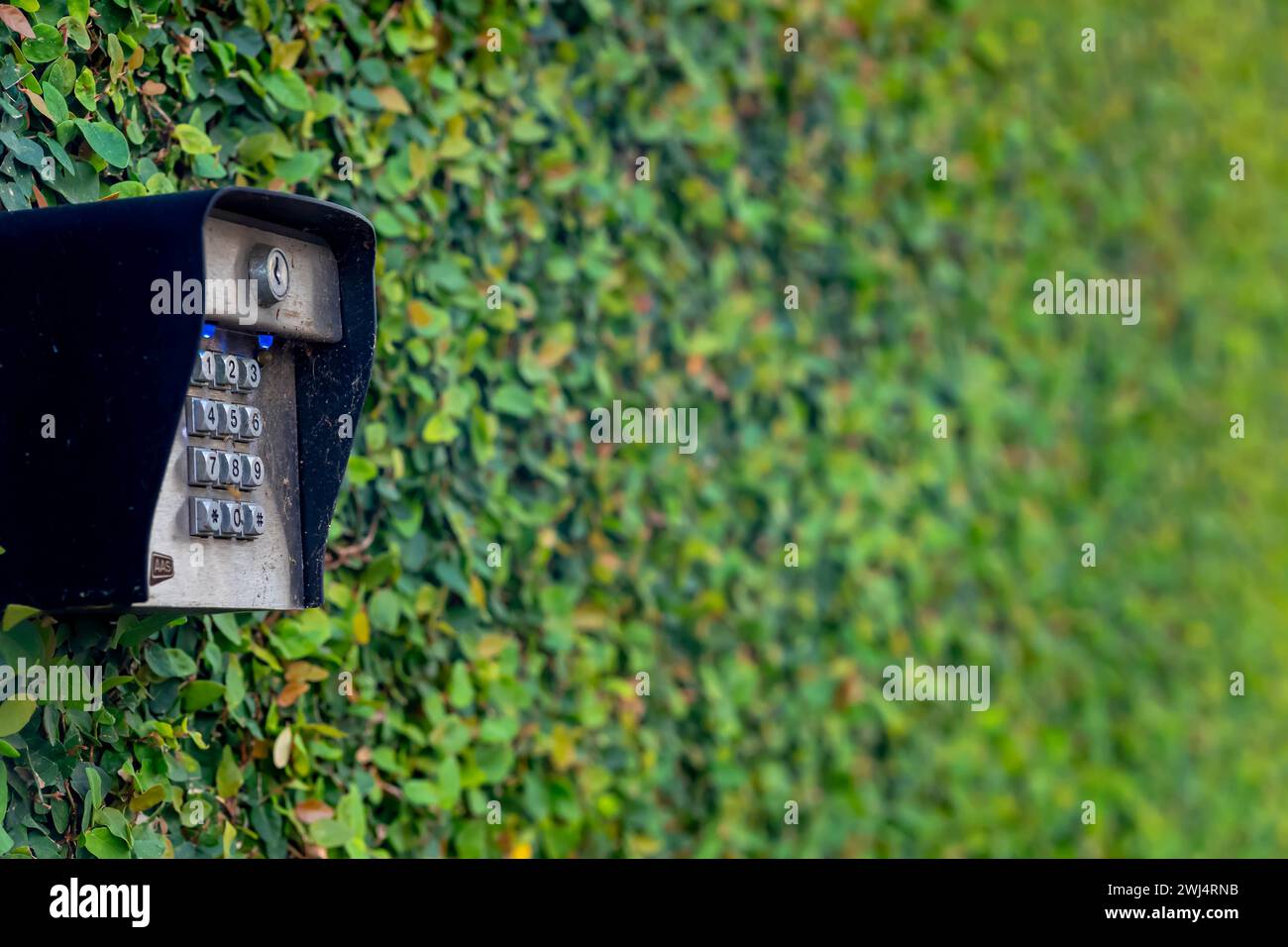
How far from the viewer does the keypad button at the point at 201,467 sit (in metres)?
1.54

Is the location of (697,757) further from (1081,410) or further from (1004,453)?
(1081,410)

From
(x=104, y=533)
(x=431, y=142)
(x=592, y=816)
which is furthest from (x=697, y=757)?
(x=104, y=533)

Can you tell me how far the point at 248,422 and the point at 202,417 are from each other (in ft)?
0.28

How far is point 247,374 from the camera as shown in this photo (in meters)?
1.64

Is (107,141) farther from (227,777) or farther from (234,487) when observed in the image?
(227,777)

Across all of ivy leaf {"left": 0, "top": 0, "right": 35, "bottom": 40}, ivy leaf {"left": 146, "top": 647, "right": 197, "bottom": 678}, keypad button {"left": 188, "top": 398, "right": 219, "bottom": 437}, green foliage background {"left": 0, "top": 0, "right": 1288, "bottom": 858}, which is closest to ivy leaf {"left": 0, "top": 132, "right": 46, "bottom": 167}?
green foliage background {"left": 0, "top": 0, "right": 1288, "bottom": 858}

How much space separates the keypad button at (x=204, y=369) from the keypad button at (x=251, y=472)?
10 centimetres

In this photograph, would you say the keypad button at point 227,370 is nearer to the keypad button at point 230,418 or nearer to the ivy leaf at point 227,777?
the keypad button at point 230,418

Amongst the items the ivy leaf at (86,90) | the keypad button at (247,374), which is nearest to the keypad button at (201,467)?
the keypad button at (247,374)

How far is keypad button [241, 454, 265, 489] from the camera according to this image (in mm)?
1627

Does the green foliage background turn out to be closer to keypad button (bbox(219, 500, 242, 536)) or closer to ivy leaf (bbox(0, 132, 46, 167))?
ivy leaf (bbox(0, 132, 46, 167))

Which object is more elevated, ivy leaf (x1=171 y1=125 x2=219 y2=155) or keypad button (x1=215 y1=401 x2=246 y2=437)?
ivy leaf (x1=171 y1=125 x2=219 y2=155)

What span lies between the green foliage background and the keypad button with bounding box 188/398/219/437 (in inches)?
11.3

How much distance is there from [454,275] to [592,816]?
3.19ft
